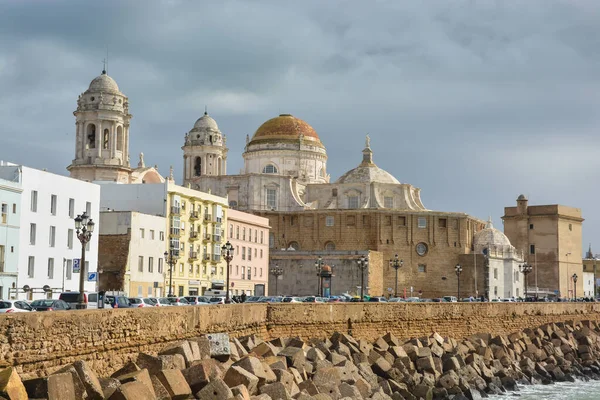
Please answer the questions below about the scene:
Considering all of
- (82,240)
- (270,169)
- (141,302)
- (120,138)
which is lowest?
(141,302)

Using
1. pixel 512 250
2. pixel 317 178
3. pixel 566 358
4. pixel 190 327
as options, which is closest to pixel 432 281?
pixel 512 250

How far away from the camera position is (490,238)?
271ft

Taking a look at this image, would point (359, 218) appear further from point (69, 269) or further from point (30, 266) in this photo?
point (30, 266)

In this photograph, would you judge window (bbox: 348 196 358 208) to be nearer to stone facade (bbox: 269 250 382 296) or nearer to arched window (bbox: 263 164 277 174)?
arched window (bbox: 263 164 277 174)

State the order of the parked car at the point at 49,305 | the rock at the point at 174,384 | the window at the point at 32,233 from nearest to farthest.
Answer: the rock at the point at 174,384, the parked car at the point at 49,305, the window at the point at 32,233

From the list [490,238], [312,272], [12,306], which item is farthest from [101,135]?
[12,306]

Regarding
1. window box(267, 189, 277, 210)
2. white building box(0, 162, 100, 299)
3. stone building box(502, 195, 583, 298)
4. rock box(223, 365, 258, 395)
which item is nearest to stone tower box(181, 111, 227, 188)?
window box(267, 189, 277, 210)

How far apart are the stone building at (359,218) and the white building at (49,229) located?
115 ft

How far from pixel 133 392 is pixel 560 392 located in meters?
21.2

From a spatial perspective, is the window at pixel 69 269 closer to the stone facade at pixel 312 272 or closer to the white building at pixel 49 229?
the white building at pixel 49 229

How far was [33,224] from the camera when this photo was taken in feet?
132

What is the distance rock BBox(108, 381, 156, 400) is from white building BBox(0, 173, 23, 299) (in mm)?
25580

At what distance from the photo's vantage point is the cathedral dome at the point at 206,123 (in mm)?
88688

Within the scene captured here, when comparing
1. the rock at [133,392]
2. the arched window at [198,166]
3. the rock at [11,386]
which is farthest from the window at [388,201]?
the rock at [11,386]
